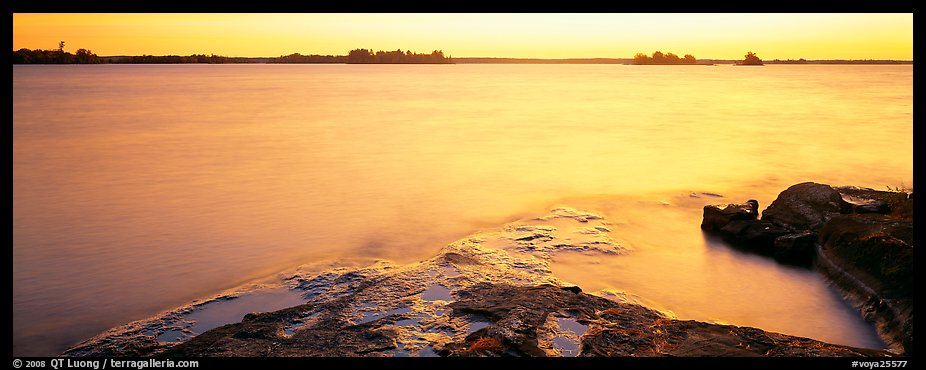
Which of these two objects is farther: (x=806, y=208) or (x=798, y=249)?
(x=806, y=208)

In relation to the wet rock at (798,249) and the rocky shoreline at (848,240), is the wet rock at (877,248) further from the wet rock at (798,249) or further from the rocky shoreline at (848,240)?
the wet rock at (798,249)

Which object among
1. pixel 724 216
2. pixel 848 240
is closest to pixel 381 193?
pixel 724 216

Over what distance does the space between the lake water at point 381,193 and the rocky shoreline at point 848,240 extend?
22 cm

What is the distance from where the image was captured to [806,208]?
7582mm

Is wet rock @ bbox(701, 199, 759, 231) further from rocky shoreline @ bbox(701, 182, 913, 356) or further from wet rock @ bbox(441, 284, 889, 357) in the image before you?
wet rock @ bbox(441, 284, 889, 357)

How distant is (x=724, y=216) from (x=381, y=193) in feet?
18.8

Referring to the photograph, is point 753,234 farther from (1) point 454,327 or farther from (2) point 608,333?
(1) point 454,327

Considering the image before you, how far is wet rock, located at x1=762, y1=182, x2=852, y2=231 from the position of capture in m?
7.39

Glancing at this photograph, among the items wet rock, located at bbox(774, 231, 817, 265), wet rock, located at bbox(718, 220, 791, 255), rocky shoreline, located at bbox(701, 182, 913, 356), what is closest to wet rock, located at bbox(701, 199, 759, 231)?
rocky shoreline, located at bbox(701, 182, 913, 356)

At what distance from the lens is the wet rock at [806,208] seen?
7.39m

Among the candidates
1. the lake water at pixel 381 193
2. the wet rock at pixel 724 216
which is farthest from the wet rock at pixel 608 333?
the wet rock at pixel 724 216
